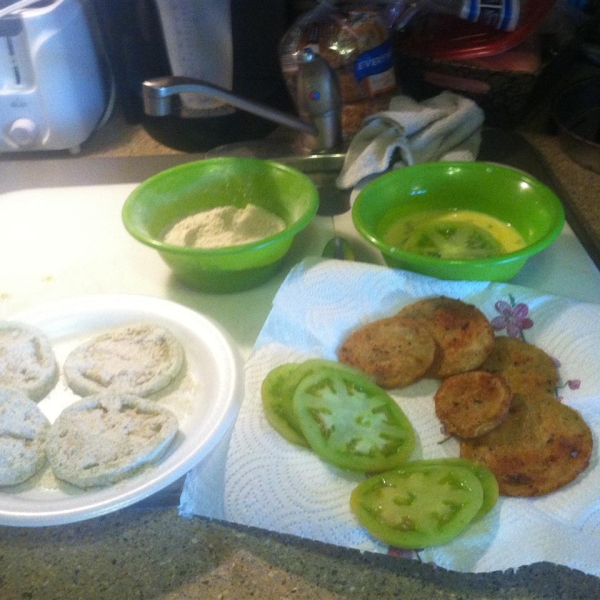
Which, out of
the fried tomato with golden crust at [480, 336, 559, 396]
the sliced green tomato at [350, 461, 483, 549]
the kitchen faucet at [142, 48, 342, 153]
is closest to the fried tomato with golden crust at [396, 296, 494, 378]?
the fried tomato with golden crust at [480, 336, 559, 396]

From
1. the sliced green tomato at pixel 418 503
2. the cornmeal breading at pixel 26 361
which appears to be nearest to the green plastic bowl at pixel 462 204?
the sliced green tomato at pixel 418 503

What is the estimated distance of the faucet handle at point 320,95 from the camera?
0.78 meters

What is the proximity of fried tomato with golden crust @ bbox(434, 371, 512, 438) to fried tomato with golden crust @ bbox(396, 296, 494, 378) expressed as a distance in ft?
0.06

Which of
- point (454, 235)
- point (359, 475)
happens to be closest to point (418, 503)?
point (359, 475)

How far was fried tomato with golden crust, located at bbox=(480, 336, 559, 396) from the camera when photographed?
0.53 metres

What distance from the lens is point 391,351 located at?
0.56 metres

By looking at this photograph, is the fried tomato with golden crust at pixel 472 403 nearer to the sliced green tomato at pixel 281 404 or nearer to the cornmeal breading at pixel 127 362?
the sliced green tomato at pixel 281 404

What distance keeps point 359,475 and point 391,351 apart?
0.44 ft

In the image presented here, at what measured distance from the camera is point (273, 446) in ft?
1.60

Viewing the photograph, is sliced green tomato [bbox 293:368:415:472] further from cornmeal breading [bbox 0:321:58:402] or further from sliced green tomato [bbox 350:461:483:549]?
cornmeal breading [bbox 0:321:58:402]

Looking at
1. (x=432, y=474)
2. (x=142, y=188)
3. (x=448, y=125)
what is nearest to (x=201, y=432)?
(x=432, y=474)

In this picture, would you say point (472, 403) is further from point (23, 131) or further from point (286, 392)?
point (23, 131)

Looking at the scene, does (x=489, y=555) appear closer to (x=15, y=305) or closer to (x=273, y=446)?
(x=273, y=446)

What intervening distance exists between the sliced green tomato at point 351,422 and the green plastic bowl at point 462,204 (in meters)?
0.16
